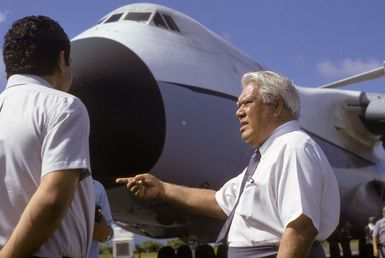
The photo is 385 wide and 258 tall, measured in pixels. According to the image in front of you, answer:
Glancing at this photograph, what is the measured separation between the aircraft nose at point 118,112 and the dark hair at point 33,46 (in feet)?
12.4

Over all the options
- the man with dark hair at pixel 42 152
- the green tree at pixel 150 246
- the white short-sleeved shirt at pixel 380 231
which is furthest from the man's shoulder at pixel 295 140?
the green tree at pixel 150 246

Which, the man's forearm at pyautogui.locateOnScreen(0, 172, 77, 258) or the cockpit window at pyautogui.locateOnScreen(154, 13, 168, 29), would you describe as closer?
the man's forearm at pyautogui.locateOnScreen(0, 172, 77, 258)

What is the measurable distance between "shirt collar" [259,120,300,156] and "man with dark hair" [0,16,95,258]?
792mm

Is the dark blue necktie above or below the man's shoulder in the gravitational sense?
below

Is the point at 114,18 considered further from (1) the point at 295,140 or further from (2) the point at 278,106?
(1) the point at 295,140

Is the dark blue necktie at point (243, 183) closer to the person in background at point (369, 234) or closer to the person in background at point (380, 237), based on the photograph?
the person in background at point (380, 237)

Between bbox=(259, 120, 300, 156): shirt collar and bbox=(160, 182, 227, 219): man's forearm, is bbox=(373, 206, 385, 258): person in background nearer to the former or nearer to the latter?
bbox=(160, 182, 227, 219): man's forearm

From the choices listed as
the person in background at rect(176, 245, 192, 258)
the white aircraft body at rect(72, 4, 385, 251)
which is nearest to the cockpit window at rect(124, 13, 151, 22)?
the white aircraft body at rect(72, 4, 385, 251)

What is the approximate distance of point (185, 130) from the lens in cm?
666


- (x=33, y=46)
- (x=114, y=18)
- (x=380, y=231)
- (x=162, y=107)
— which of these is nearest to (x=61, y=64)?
(x=33, y=46)

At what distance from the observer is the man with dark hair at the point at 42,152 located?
1.76 m

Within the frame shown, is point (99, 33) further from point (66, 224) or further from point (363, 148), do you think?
point (363, 148)

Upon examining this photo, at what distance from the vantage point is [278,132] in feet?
8.18

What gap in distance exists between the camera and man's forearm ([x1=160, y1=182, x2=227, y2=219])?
282 centimetres
